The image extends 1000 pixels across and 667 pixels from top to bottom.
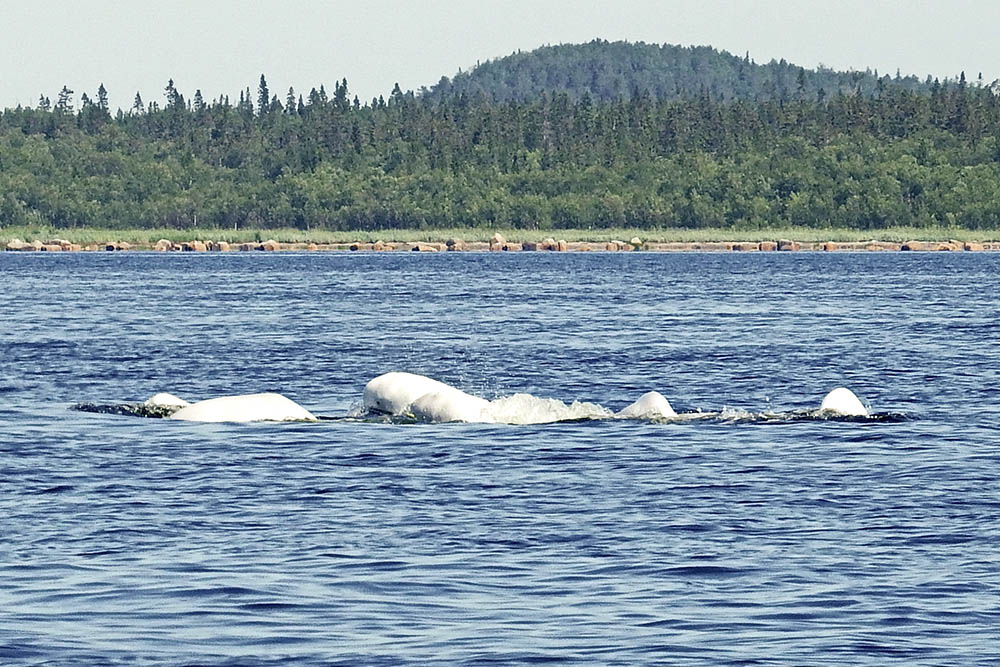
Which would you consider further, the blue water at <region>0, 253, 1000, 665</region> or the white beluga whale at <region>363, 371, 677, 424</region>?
the white beluga whale at <region>363, 371, 677, 424</region>

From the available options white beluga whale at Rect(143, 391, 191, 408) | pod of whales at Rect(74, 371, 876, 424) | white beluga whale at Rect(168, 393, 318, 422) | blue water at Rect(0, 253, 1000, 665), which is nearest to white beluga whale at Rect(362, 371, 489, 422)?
pod of whales at Rect(74, 371, 876, 424)

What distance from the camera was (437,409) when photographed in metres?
36.3

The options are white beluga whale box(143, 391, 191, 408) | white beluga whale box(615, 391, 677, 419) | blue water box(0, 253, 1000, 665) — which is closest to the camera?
blue water box(0, 253, 1000, 665)

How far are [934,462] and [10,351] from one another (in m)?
33.1

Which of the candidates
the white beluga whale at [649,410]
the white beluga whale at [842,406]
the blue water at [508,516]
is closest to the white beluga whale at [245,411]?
the blue water at [508,516]

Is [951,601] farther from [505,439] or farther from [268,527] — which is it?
[505,439]

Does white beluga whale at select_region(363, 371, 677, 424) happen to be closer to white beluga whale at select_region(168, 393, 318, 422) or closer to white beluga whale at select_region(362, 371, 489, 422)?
white beluga whale at select_region(362, 371, 489, 422)

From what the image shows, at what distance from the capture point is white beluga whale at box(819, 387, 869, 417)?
3659 centimetres

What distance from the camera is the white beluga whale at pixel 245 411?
36.1 m

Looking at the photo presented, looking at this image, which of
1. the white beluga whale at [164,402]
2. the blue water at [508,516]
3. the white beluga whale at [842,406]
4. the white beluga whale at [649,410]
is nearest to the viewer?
the blue water at [508,516]

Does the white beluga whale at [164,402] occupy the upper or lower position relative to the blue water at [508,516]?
upper

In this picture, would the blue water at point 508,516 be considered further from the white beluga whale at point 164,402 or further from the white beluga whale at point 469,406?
the white beluga whale at point 164,402

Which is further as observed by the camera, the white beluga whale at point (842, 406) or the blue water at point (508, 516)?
the white beluga whale at point (842, 406)

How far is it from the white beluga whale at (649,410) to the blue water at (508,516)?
891 mm
